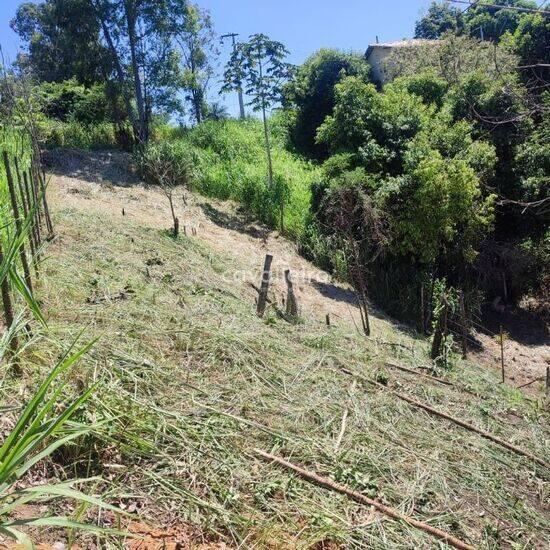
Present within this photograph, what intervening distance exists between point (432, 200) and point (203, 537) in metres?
7.93

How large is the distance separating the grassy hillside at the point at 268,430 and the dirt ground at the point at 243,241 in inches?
126

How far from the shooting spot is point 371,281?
9.68 metres

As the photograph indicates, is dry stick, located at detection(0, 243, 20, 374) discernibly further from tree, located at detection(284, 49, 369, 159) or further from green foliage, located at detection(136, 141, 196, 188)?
tree, located at detection(284, 49, 369, 159)

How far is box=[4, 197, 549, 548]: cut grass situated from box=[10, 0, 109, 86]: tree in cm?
981

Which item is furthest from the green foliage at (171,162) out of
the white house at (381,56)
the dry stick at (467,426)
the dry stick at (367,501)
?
the dry stick at (367,501)

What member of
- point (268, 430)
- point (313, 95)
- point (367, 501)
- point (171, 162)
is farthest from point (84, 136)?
point (367, 501)

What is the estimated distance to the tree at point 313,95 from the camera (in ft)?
50.6

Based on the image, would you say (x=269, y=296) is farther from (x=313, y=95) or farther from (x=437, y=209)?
(x=313, y=95)

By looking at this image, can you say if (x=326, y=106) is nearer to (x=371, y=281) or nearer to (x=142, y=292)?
(x=371, y=281)

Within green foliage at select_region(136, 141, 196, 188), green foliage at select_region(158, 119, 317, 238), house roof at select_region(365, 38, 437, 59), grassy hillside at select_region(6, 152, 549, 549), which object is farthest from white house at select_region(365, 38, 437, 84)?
grassy hillside at select_region(6, 152, 549, 549)

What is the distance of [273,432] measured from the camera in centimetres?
246

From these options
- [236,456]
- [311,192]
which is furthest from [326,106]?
[236,456]

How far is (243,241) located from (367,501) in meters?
8.50

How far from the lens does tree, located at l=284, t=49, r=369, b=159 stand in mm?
15430
